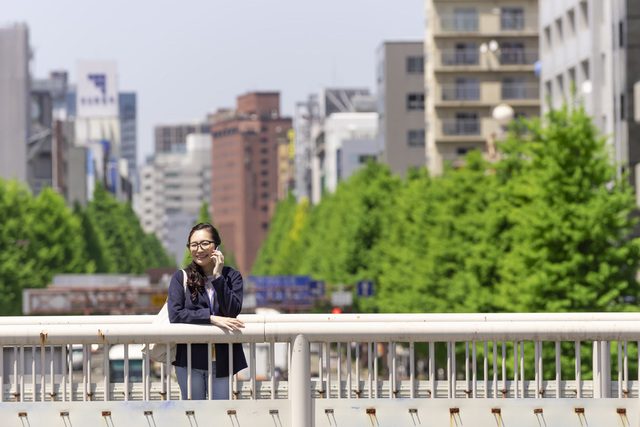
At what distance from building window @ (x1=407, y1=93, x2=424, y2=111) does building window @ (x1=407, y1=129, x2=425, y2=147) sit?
2.56 m

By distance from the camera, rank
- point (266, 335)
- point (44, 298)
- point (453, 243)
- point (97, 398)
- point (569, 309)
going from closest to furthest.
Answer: point (266, 335) < point (97, 398) < point (569, 309) < point (453, 243) < point (44, 298)

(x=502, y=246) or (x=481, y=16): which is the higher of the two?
(x=481, y=16)

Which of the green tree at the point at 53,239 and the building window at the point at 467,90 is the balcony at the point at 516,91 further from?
the green tree at the point at 53,239

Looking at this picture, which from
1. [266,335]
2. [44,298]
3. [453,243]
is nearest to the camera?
[266,335]

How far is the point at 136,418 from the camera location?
723 centimetres

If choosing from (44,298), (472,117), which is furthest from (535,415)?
(472,117)

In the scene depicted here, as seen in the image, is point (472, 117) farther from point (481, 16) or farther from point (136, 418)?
point (136, 418)

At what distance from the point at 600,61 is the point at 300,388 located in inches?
1677

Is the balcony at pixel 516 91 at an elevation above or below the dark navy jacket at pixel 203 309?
above

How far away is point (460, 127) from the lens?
84.9 m

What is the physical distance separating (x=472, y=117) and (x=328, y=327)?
79.9m

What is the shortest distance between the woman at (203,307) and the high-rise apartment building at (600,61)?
31.1 metres

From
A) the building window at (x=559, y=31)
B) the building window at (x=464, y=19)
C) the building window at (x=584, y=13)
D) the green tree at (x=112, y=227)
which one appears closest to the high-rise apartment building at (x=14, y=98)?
the green tree at (x=112, y=227)

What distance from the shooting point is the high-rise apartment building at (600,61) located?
42500 millimetres
